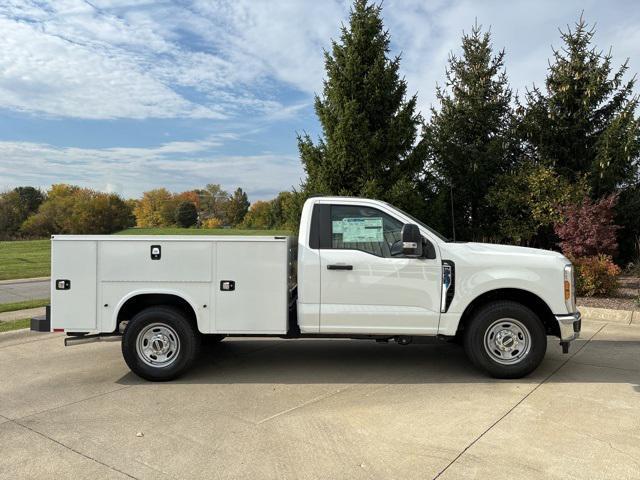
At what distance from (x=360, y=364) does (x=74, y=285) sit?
3.46m

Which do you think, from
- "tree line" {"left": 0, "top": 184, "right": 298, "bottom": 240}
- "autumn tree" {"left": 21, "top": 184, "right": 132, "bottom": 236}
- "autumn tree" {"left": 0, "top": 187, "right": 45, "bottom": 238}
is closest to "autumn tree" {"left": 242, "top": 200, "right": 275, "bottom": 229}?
"tree line" {"left": 0, "top": 184, "right": 298, "bottom": 240}

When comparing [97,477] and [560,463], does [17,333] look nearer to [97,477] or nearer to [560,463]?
[97,477]

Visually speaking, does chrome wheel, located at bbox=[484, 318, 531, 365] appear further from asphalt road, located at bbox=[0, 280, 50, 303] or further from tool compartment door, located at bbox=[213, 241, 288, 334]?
asphalt road, located at bbox=[0, 280, 50, 303]

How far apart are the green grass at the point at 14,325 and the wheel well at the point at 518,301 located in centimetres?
704

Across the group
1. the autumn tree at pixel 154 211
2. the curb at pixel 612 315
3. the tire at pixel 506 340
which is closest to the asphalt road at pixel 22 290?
the tire at pixel 506 340

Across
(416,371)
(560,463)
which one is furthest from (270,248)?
(560,463)

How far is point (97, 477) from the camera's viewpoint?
3.44m

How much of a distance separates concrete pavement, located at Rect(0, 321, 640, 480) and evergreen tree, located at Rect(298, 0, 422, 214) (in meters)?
7.87

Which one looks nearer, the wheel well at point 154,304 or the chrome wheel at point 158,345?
the chrome wheel at point 158,345

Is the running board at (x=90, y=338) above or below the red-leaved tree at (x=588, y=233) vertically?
below

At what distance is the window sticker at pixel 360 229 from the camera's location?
5.64 meters

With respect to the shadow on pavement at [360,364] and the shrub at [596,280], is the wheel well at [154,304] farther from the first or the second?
the shrub at [596,280]

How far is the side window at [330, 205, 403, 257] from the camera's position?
18.4ft

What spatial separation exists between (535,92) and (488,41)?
91.6 inches
